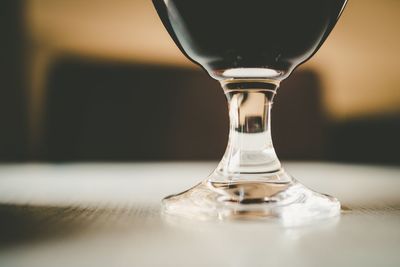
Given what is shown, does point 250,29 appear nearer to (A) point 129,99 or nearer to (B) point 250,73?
(B) point 250,73

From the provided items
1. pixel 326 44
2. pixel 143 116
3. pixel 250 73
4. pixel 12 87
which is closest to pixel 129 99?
pixel 143 116

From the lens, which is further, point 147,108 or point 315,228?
point 147,108

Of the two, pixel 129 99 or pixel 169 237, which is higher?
pixel 129 99

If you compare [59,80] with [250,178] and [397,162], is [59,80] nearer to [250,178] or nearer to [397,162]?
[397,162]

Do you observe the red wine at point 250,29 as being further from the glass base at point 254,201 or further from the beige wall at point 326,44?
the beige wall at point 326,44

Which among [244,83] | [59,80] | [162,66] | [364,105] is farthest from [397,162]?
[244,83]

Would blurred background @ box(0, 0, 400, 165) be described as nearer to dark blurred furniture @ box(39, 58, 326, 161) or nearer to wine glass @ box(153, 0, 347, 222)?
dark blurred furniture @ box(39, 58, 326, 161)

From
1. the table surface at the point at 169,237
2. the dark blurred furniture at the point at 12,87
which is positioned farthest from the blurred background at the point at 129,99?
the table surface at the point at 169,237
